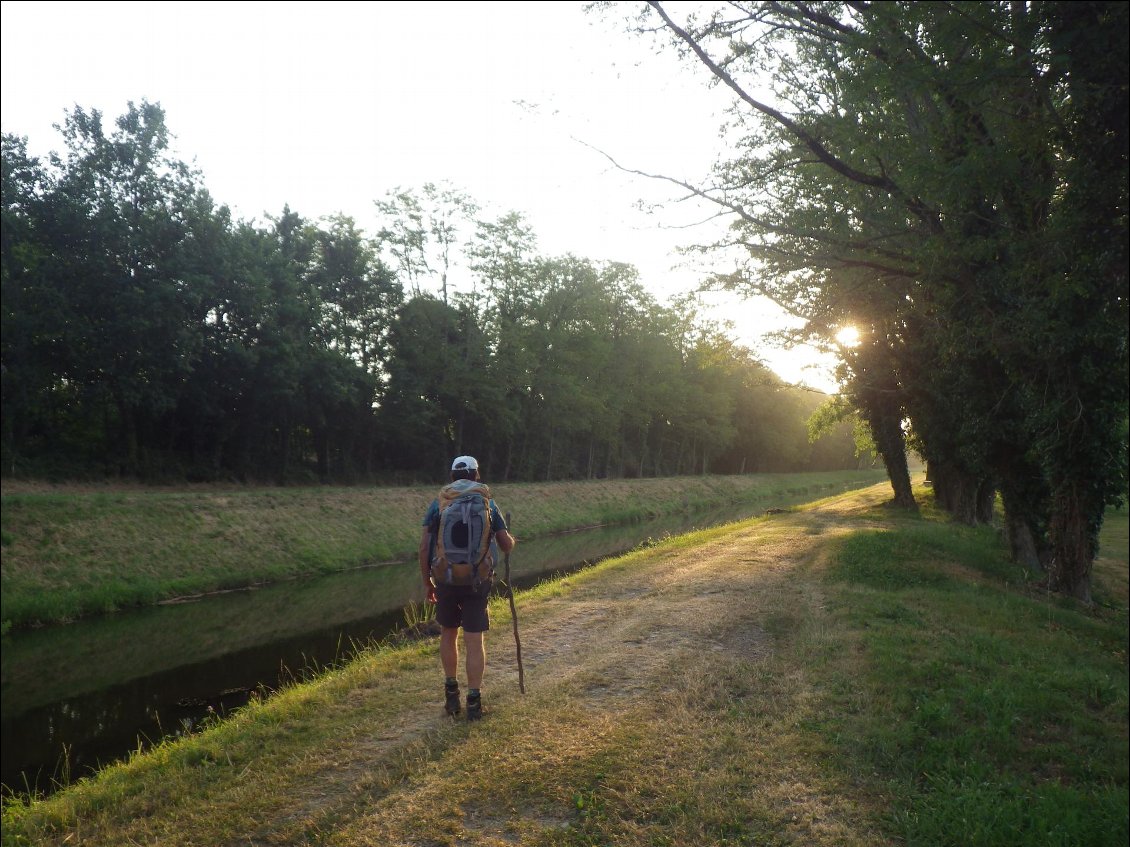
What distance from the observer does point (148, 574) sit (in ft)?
60.7

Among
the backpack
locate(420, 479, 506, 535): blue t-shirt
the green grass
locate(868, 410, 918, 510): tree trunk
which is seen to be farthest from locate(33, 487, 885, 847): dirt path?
A: locate(868, 410, 918, 510): tree trunk

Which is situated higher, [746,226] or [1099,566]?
[746,226]

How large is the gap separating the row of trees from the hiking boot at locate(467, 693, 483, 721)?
5.93m

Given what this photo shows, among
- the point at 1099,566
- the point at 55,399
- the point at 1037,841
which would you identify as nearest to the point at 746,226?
the point at 1037,841

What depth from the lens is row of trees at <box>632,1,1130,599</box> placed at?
6.07 m

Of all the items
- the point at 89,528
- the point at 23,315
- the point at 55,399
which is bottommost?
the point at 89,528

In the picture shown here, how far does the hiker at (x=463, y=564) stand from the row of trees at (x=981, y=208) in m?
5.24

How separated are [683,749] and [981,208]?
924 centimetres

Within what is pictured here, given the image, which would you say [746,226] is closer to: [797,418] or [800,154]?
[800,154]

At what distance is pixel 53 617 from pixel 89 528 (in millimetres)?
3978

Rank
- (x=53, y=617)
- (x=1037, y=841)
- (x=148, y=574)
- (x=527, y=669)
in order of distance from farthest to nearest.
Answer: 1. (x=148, y=574)
2. (x=53, y=617)
3. (x=527, y=669)
4. (x=1037, y=841)

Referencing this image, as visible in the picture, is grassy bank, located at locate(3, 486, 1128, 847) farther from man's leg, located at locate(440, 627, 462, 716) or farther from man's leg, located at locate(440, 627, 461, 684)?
man's leg, located at locate(440, 627, 461, 684)

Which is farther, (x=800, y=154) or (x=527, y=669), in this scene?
(x=800, y=154)

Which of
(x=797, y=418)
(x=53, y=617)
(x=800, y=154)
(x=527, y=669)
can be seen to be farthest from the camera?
(x=797, y=418)
